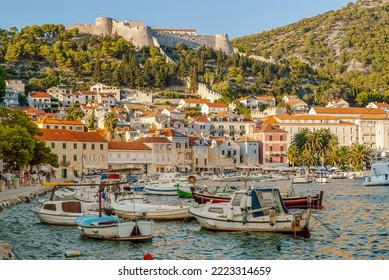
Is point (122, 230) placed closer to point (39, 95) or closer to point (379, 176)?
point (379, 176)

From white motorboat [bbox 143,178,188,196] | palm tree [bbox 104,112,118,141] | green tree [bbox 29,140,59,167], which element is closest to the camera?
white motorboat [bbox 143,178,188,196]

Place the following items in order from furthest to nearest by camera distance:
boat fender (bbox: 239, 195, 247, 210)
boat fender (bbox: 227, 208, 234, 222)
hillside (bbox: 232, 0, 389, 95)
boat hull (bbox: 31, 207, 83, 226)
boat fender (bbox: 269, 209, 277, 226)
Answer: hillside (bbox: 232, 0, 389, 95), boat hull (bbox: 31, 207, 83, 226), boat fender (bbox: 227, 208, 234, 222), boat fender (bbox: 239, 195, 247, 210), boat fender (bbox: 269, 209, 277, 226)

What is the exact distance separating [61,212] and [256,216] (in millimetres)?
5002

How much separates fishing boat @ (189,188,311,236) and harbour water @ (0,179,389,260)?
172 mm

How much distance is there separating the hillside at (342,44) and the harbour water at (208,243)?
7591 centimetres

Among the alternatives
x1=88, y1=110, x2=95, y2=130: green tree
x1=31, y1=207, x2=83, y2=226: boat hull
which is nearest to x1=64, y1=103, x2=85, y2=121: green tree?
x1=88, y1=110, x2=95, y2=130: green tree

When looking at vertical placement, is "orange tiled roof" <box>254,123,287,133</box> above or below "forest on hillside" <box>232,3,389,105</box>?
below

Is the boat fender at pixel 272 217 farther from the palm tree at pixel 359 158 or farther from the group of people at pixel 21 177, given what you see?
the palm tree at pixel 359 158

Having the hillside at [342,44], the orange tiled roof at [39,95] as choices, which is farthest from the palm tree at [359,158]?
the hillside at [342,44]

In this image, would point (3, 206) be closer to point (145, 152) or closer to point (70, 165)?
point (70, 165)

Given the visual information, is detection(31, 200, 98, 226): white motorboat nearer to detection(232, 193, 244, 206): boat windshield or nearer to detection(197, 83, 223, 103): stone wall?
detection(232, 193, 244, 206): boat windshield

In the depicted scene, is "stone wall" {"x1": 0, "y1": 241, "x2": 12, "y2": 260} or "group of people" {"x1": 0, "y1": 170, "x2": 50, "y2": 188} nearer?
"stone wall" {"x1": 0, "y1": 241, "x2": 12, "y2": 260}

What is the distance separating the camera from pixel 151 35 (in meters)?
96.7

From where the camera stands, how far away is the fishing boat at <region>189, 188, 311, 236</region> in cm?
1216
